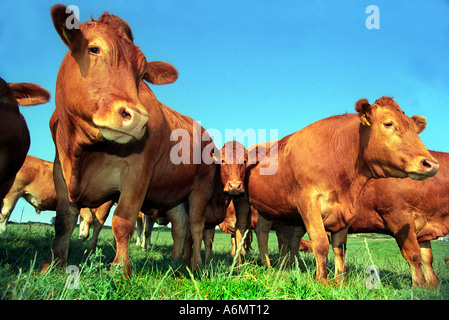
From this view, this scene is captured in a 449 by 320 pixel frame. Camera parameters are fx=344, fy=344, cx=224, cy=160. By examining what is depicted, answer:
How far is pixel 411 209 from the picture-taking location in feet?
21.9

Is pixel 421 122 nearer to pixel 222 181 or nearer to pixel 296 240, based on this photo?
pixel 296 240

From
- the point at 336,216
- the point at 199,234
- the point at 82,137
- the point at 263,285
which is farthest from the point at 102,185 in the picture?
the point at 336,216

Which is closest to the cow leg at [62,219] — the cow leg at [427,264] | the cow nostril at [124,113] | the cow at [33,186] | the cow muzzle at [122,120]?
the cow muzzle at [122,120]

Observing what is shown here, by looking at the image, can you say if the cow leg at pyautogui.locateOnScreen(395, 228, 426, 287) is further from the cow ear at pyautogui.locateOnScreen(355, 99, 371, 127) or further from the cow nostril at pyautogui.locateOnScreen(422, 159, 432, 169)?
the cow ear at pyautogui.locateOnScreen(355, 99, 371, 127)

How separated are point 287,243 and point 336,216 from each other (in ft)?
10.9

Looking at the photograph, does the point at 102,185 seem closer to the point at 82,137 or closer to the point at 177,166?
the point at 82,137

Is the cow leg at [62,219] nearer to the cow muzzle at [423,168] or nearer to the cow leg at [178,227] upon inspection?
the cow leg at [178,227]

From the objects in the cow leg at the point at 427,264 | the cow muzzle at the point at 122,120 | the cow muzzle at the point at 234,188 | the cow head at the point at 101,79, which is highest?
the cow head at the point at 101,79

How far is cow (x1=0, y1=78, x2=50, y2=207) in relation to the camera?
13.2 feet

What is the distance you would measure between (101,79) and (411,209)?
6.14 m

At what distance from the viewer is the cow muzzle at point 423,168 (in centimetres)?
462

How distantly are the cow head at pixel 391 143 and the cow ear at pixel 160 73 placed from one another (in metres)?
2.77

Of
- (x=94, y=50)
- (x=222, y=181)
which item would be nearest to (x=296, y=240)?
(x=222, y=181)

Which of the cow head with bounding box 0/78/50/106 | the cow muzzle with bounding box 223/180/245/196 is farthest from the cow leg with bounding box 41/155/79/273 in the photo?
the cow muzzle with bounding box 223/180/245/196
